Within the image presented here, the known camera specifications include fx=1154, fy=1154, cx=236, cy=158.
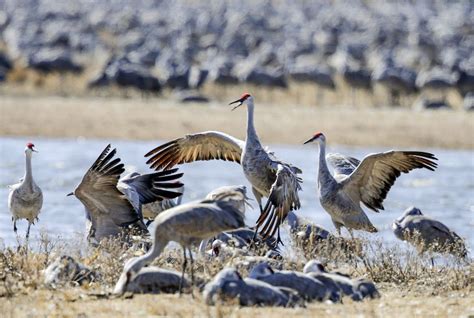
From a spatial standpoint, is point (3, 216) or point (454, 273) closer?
point (454, 273)

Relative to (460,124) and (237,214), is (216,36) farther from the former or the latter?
(237,214)

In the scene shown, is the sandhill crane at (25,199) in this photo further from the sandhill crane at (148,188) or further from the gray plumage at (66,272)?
the gray plumage at (66,272)

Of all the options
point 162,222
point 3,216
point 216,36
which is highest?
point 216,36

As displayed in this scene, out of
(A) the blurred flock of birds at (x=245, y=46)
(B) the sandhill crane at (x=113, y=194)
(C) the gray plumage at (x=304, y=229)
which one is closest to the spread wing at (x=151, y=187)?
(B) the sandhill crane at (x=113, y=194)

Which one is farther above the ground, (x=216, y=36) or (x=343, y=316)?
(x=216, y=36)

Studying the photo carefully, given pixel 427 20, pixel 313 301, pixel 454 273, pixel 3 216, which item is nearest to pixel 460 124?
pixel 3 216

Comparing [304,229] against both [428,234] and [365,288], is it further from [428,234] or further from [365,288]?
[365,288]

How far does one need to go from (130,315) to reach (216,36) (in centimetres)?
3178

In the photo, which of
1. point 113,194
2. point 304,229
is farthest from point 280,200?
point 113,194

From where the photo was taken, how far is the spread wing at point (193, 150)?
1171cm

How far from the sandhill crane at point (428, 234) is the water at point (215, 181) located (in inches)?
78.0

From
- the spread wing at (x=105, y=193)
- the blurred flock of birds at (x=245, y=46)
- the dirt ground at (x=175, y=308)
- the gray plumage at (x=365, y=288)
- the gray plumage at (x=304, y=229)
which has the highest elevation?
the blurred flock of birds at (x=245, y=46)

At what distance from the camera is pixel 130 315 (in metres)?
7.80

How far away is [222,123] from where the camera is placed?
2208cm
